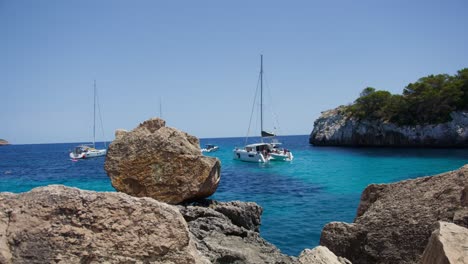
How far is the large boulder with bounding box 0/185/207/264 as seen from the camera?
277 cm

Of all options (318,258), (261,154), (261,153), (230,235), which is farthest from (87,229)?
(261,153)

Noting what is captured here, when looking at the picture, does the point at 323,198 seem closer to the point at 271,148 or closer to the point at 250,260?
the point at 250,260

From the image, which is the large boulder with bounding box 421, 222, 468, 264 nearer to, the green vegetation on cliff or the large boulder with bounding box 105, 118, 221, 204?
the large boulder with bounding box 105, 118, 221, 204

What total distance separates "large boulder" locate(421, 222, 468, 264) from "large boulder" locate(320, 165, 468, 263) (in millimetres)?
1288

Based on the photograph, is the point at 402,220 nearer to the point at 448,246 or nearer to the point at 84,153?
the point at 448,246

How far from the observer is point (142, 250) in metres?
2.91

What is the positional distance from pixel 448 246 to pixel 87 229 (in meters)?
2.98

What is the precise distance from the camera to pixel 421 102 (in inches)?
2751

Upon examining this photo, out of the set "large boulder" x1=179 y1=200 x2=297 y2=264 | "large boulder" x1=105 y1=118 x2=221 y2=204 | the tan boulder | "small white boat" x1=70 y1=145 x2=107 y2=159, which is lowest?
"small white boat" x1=70 y1=145 x2=107 y2=159

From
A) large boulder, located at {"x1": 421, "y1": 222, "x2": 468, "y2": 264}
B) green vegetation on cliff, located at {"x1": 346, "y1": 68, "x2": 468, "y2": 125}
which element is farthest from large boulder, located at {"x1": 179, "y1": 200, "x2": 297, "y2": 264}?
green vegetation on cliff, located at {"x1": 346, "y1": 68, "x2": 468, "y2": 125}

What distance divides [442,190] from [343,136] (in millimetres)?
84046

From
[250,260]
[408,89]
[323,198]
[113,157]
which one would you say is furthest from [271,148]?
[250,260]

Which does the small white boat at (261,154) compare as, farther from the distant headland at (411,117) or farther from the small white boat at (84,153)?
the distant headland at (411,117)

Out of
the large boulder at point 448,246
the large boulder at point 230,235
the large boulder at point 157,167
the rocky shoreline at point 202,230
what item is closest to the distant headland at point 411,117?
the large boulder at point 230,235
